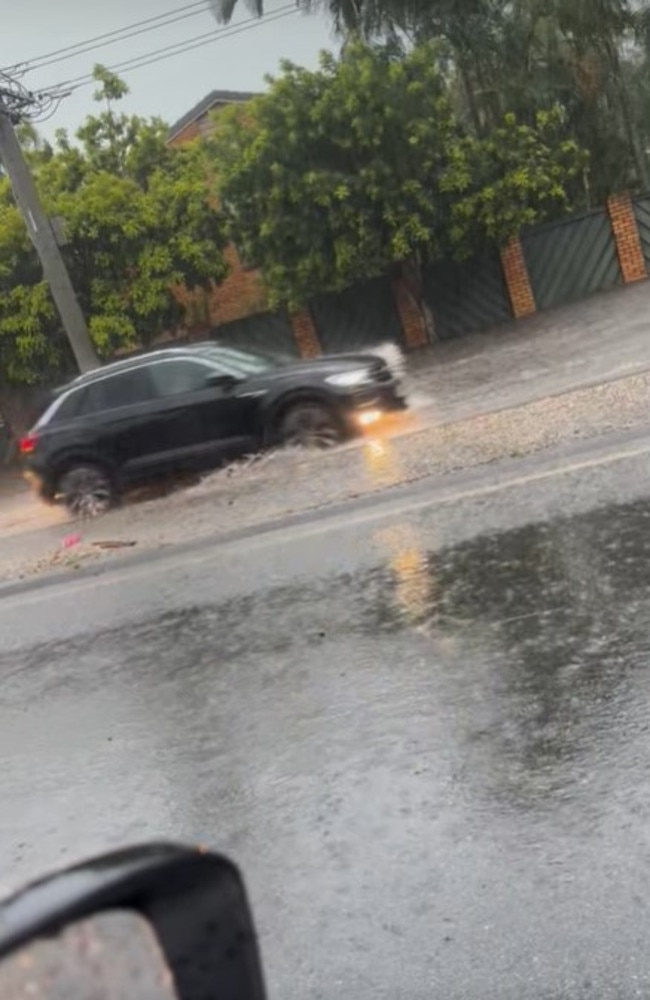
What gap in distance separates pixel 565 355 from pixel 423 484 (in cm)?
706

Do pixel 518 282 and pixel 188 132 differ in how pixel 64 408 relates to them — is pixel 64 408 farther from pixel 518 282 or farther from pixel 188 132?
pixel 188 132

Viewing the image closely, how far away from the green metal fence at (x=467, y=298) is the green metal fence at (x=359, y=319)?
857 mm

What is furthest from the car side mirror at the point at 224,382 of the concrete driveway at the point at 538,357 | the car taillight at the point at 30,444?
the concrete driveway at the point at 538,357

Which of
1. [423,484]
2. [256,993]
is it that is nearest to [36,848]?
[256,993]

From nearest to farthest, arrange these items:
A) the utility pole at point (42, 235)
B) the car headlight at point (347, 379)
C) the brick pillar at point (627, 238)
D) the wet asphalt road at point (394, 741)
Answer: the wet asphalt road at point (394, 741) < the car headlight at point (347, 379) < the utility pole at point (42, 235) < the brick pillar at point (627, 238)

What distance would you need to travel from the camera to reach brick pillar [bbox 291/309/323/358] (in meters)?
23.8

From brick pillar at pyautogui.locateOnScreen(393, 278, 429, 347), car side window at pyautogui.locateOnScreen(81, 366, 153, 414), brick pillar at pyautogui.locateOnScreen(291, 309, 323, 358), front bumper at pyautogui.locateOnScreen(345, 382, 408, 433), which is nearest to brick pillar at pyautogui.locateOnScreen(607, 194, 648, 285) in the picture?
brick pillar at pyautogui.locateOnScreen(393, 278, 429, 347)

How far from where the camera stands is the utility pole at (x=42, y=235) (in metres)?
16.3

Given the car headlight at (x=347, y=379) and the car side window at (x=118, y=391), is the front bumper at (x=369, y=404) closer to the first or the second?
the car headlight at (x=347, y=379)

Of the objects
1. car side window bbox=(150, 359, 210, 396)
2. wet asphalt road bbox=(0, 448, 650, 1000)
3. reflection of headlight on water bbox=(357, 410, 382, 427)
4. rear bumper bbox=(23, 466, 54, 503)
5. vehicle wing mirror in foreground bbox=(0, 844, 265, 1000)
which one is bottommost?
wet asphalt road bbox=(0, 448, 650, 1000)

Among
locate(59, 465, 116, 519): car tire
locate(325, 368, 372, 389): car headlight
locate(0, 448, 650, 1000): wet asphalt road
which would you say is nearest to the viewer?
locate(0, 448, 650, 1000): wet asphalt road

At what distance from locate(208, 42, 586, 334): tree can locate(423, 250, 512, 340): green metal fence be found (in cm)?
157

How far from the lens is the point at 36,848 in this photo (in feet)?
15.1

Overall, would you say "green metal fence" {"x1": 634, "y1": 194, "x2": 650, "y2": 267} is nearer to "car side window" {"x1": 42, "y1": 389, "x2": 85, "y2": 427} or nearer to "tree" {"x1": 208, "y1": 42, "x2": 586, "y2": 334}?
"tree" {"x1": 208, "y1": 42, "x2": 586, "y2": 334}
